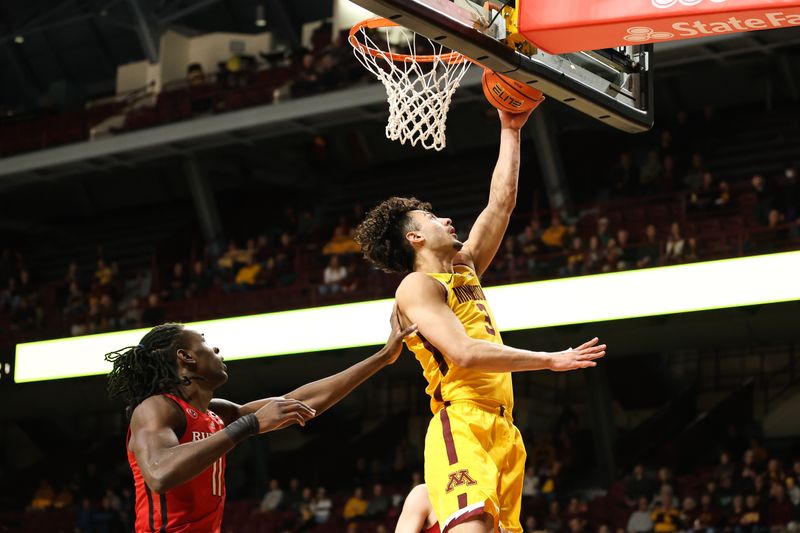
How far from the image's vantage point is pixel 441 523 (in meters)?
4.81

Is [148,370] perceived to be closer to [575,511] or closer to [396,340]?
[396,340]

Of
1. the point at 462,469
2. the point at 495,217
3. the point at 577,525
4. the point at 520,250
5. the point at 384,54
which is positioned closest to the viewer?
the point at 462,469

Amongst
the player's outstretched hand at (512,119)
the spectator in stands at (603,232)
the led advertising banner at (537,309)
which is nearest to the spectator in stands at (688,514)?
the led advertising banner at (537,309)

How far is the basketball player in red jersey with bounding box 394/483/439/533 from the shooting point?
5.23 m

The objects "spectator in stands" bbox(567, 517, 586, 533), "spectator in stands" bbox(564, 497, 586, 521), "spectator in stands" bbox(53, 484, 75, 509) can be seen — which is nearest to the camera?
"spectator in stands" bbox(567, 517, 586, 533)

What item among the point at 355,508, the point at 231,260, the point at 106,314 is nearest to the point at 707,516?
the point at 355,508

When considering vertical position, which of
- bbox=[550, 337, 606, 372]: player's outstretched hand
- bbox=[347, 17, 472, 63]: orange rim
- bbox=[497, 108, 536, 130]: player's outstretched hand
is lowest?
bbox=[550, 337, 606, 372]: player's outstretched hand

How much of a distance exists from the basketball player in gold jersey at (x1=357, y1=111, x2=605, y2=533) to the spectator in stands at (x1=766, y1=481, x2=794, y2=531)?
8690 mm

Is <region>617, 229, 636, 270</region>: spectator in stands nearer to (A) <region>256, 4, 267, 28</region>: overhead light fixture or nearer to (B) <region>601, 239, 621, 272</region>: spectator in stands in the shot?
(B) <region>601, 239, 621, 272</region>: spectator in stands

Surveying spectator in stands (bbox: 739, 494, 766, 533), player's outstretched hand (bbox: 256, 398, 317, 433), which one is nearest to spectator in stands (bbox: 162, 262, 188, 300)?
spectator in stands (bbox: 739, 494, 766, 533)

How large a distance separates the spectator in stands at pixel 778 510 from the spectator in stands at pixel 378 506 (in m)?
5.11

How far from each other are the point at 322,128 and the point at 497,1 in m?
14.4

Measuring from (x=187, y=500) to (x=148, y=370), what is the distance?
0.56m

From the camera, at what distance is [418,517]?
5254mm
